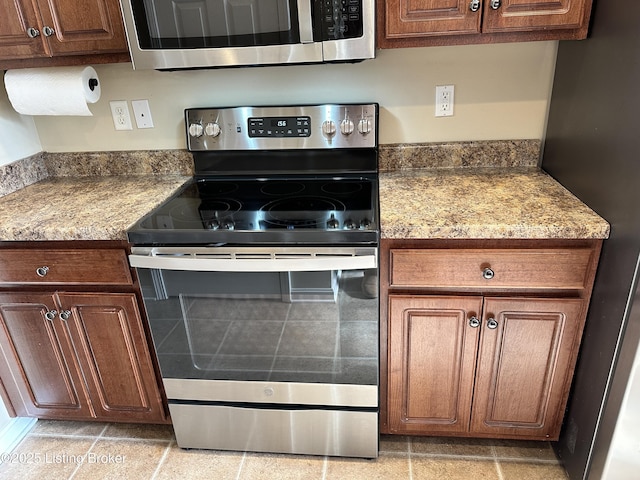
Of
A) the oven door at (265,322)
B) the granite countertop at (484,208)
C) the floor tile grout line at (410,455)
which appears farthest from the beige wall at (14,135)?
the floor tile grout line at (410,455)

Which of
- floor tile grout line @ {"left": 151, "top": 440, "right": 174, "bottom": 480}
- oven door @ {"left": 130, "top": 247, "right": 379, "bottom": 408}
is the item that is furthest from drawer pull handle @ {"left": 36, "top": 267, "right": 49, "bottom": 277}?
floor tile grout line @ {"left": 151, "top": 440, "right": 174, "bottom": 480}

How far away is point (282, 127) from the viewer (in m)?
1.65

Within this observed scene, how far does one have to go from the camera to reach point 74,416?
1697 millimetres

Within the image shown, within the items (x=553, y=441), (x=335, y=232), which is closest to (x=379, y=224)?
(x=335, y=232)

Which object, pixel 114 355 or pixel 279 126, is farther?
pixel 279 126

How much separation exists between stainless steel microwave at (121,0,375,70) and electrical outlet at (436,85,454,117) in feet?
1.40

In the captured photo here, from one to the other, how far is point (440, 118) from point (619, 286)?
82cm

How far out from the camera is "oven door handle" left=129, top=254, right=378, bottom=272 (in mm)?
1207

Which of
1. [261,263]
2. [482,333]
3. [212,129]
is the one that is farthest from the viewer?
[212,129]

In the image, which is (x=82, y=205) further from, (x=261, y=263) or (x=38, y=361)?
(x=261, y=263)

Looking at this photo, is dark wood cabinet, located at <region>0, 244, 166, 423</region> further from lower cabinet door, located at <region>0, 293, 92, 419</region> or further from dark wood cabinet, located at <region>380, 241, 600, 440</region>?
dark wood cabinet, located at <region>380, 241, 600, 440</region>

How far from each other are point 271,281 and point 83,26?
3.17 ft

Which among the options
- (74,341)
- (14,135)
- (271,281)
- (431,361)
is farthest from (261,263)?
(14,135)

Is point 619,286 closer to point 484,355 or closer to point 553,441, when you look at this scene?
point 484,355
